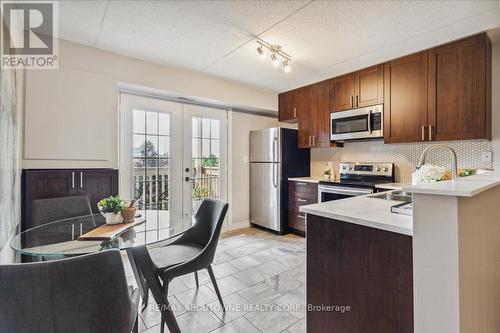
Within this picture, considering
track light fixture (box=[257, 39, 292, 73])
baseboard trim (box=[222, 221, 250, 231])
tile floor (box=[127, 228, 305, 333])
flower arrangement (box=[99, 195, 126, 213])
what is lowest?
tile floor (box=[127, 228, 305, 333])

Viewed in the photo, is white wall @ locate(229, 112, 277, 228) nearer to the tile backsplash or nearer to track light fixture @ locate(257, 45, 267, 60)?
the tile backsplash

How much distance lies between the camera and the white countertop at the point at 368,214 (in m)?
1.10

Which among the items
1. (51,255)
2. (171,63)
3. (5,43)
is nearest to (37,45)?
(5,43)

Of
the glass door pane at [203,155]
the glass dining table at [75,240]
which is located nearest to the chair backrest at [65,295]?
the glass dining table at [75,240]

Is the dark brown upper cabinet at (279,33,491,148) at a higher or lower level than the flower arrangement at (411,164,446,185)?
higher

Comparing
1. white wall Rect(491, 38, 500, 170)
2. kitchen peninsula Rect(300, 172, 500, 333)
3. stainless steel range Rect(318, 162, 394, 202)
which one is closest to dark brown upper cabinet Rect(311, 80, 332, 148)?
stainless steel range Rect(318, 162, 394, 202)

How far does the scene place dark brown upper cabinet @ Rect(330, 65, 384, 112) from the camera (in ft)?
10.1

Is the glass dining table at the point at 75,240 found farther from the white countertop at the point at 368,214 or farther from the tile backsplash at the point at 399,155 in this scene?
the tile backsplash at the point at 399,155

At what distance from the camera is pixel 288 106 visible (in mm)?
4258

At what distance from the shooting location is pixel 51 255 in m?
1.27

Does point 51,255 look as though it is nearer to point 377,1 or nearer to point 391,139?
point 377,1

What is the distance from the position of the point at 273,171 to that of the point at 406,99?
2027 mm

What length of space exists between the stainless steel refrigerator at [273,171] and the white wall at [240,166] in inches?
3.6

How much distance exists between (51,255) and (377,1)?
8.83 feet
